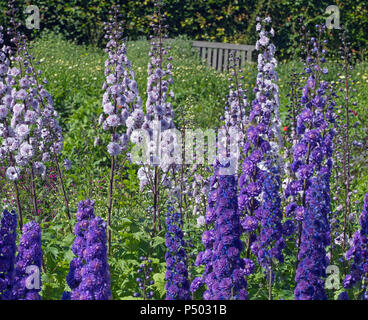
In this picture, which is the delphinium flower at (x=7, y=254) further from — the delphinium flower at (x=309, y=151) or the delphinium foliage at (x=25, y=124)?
the delphinium flower at (x=309, y=151)

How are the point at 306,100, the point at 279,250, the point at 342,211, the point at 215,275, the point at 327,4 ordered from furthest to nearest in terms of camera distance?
the point at 327,4 → the point at 342,211 → the point at 306,100 → the point at 279,250 → the point at 215,275

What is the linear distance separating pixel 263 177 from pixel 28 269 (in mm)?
1430

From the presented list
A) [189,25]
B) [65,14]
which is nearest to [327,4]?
[189,25]

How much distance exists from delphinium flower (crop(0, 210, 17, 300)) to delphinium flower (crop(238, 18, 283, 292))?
1244 millimetres

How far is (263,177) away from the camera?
3396mm

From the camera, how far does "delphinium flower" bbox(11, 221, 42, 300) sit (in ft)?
8.53

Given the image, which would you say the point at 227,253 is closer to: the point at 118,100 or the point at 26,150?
the point at 118,100

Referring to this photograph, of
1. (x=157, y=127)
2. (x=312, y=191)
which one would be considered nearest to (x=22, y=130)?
(x=157, y=127)

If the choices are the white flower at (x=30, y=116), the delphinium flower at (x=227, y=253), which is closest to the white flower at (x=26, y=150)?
the white flower at (x=30, y=116)

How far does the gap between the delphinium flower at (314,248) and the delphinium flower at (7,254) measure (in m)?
1.29

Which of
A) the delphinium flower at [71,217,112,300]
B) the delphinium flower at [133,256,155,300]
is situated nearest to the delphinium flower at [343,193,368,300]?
the delphinium flower at [133,256,155,300]
